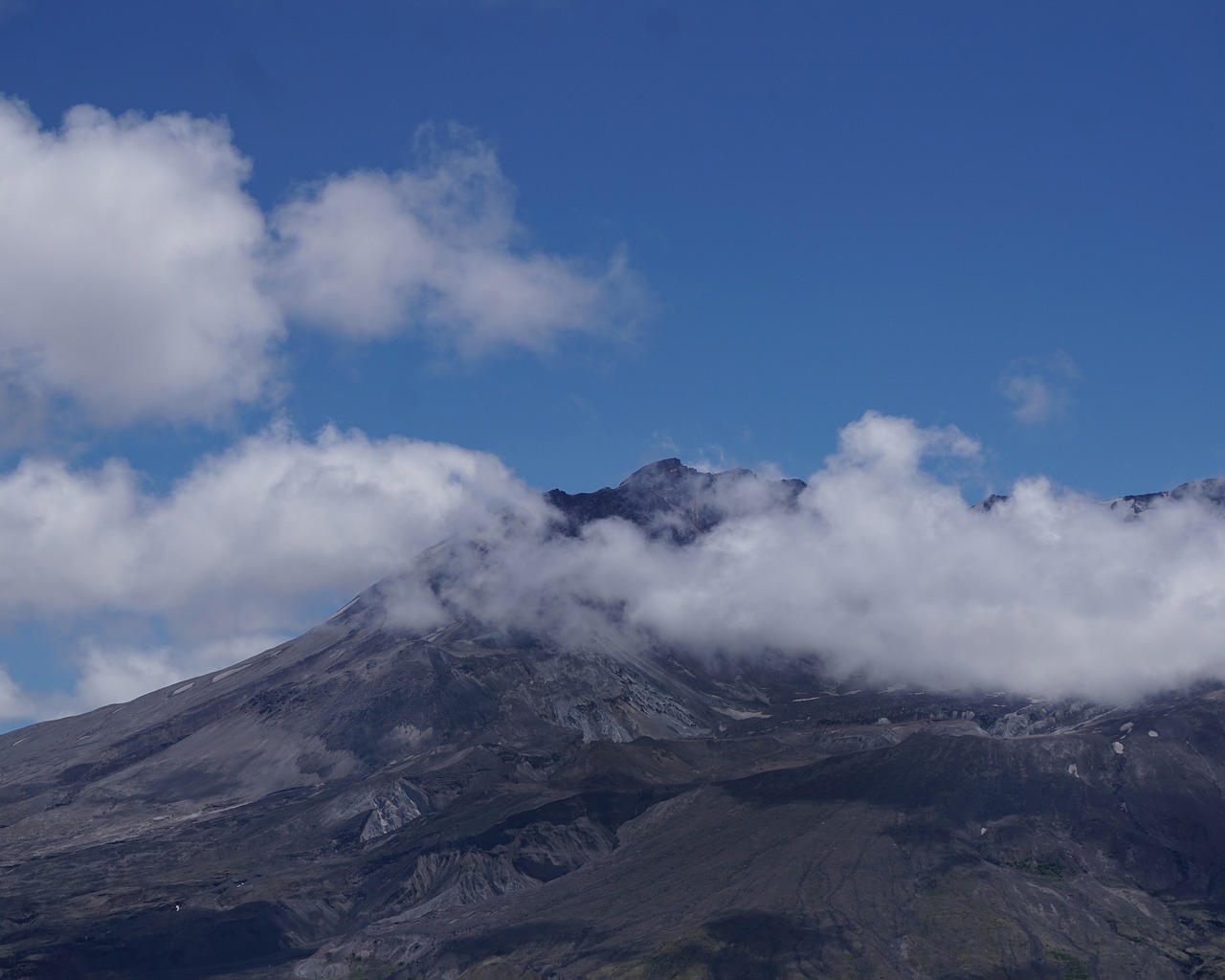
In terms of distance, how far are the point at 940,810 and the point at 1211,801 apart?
137ft

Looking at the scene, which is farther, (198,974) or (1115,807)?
(1115,807)

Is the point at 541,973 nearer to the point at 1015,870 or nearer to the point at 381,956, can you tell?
the point at 381,956

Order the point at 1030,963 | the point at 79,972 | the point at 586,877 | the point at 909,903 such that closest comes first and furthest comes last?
the point at 1030,963 < the point at 909,903 < the point at 79,972 < the point at 586,877

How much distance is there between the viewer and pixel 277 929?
7682 inches

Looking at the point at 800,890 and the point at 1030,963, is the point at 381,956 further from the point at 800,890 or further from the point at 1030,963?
the point at 1030,963

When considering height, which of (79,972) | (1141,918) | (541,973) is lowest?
(1141,918)

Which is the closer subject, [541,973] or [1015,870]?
[541,973]

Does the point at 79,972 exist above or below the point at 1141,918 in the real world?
above

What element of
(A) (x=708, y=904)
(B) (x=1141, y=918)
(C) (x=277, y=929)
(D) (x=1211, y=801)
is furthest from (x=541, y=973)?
Result: (D) (x=1211, y=801)

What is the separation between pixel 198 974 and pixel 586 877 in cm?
5322

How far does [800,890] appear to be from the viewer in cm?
16762

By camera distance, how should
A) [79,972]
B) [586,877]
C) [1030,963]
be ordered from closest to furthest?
[1030,963] < [79,972] < [586,877]

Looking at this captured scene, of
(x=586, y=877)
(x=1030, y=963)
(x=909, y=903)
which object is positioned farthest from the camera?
(x=586, y=877)

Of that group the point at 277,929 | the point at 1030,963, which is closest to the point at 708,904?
the point at 1030,963
